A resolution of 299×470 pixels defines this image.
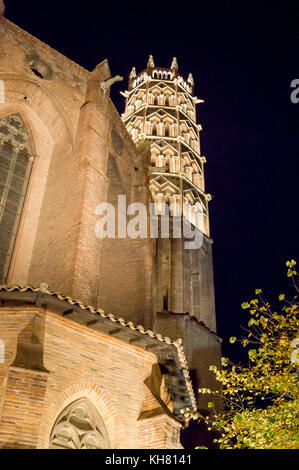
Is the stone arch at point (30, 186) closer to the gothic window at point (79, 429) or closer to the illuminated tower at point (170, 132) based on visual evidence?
the gothic window at point (79, 429)

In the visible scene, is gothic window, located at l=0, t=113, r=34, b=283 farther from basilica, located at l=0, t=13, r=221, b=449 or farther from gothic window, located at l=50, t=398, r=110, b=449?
gothic window, located at l=50, t=398, r=110, b=449

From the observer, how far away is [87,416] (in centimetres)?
873

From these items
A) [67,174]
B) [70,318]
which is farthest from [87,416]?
[67,174]

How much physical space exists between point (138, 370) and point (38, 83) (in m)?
8.61

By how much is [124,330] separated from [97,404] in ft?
5.06

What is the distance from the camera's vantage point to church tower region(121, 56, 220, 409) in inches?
775

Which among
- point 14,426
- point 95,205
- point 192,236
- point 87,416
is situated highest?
point 192,236

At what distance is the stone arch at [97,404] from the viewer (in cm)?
813

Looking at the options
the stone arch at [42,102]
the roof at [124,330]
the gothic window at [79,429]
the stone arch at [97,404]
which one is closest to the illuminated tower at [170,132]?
the stone arch at [42,102]

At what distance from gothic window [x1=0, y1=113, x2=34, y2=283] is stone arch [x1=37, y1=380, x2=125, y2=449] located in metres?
3.79

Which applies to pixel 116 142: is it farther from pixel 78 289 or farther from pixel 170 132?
pixel 170 132

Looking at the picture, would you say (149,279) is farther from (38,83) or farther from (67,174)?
(38,83)

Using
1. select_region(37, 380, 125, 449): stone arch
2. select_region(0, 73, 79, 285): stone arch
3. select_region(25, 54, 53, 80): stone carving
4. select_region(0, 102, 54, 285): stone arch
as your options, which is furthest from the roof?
select_region(25, 54, 53, 80): stone carving

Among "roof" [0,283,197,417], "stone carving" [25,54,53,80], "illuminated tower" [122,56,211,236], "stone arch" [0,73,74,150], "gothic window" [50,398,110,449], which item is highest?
"illuminated tower" [122,56,211,236]
